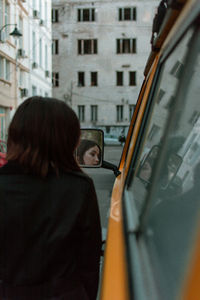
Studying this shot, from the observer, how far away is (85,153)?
2.17m

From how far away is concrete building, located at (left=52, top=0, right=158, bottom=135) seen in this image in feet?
129

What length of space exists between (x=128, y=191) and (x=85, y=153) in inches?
21.9

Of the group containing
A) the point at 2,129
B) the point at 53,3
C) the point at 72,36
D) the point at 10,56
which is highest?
the point at 53,3

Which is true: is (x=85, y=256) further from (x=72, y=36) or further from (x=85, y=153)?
(x=72, y=36)

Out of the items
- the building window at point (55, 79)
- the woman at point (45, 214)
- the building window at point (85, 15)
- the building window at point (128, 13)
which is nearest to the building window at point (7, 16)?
the building window at point (55, 79)

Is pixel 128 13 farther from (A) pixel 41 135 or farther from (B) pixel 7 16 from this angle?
(A) pixel 41 135

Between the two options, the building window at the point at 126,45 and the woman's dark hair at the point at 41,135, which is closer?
the woman's dark hair at the point at 41,135

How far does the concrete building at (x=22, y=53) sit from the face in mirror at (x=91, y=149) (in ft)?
58.4

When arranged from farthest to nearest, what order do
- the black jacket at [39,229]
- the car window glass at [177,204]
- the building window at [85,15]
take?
the building window at [85,15], the black jacket at [39,229], the car window glass at [177,204]

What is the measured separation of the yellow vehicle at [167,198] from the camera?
2.19 feet

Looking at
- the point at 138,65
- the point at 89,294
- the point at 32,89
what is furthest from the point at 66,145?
the point at 138,65

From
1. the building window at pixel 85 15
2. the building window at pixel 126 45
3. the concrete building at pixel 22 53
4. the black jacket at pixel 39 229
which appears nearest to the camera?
the black jacket at pixel 39 229

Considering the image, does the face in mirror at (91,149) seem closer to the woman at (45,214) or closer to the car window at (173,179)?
the car window at (173,179)

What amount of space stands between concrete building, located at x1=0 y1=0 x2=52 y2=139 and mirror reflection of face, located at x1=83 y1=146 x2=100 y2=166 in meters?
17.8
